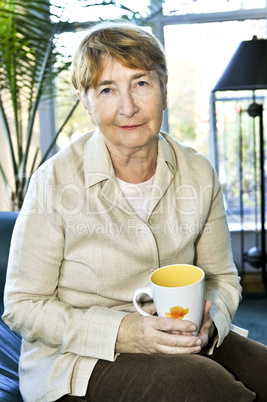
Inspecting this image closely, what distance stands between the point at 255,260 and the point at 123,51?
1.81 m

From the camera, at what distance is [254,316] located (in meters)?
2.51

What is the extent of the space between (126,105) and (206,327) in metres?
0.54

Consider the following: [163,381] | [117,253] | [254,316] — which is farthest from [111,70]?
[254,316]

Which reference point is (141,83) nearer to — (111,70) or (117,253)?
(111,70)

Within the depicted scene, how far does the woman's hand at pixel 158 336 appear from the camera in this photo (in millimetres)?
961

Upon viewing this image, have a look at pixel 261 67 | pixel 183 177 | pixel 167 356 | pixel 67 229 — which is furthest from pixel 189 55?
pixel 167 356

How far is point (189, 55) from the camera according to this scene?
3.00 m

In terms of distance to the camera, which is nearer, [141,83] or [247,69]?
[141,83]

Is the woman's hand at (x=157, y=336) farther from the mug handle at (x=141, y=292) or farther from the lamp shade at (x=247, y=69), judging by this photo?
the lamp shade at (x=247, y=69)

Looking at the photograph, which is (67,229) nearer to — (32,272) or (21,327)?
(32,272)

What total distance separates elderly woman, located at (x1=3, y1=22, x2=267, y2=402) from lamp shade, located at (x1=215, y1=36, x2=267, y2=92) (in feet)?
3.58

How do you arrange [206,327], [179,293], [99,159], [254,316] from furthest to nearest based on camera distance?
[254,316]
[99,159]
[206,327]
[179,293]

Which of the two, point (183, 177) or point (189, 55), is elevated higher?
point (189, 55)

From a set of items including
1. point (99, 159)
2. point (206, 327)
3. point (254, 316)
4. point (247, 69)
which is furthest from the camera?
point (254, 316)
